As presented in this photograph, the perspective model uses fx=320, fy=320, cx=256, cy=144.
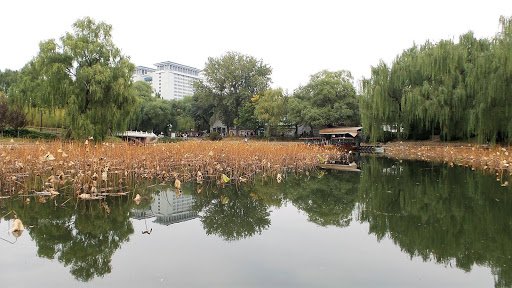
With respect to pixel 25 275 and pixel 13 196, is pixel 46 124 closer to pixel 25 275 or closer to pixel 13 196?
pixel 13 196

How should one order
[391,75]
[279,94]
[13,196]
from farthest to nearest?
[279,94]
[391,75]
[13,196]

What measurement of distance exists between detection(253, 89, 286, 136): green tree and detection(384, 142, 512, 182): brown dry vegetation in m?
13.5

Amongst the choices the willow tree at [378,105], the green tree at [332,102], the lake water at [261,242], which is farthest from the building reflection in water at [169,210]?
the green tree at [332,102]

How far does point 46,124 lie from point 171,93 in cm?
9242

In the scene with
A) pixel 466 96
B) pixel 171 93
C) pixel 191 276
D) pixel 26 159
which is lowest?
pixel 191 276

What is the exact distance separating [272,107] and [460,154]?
22.0 m

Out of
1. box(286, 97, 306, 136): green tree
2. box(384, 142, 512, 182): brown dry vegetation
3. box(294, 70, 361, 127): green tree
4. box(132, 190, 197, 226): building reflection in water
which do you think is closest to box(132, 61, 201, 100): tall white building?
box(286, 97, 306, 136): green tree

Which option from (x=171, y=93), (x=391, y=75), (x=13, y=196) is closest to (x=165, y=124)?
(x=391, y=75)

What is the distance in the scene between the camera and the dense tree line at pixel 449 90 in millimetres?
15562

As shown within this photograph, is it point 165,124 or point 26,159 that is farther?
point 165,124

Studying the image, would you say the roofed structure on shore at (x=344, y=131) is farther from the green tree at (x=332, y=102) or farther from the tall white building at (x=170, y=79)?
the tall white building at (x=170, y=79)

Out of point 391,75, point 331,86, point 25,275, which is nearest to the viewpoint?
point 25,275

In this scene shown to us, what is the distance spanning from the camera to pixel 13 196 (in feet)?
18.6

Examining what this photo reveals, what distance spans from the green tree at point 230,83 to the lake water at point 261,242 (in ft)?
122
